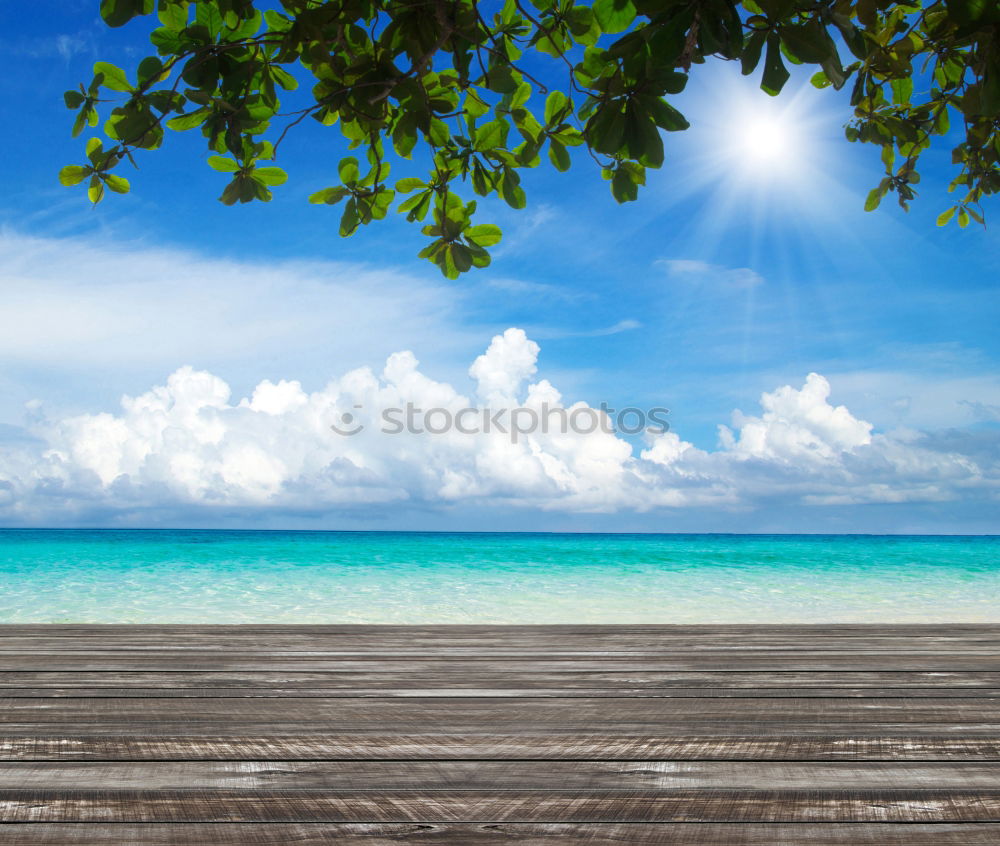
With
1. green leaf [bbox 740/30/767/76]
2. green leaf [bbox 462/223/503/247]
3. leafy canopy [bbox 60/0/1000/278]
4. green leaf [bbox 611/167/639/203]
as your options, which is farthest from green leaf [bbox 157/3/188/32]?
green leaf [bbox 740/30/767/76]

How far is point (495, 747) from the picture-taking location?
5.36 ft

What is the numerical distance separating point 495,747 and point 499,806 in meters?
0.29

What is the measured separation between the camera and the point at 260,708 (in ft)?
6.30

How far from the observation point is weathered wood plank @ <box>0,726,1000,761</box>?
158 centimetres

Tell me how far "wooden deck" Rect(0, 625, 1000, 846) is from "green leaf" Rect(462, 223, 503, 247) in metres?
1.12

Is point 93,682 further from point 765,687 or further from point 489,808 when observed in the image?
point 765,687

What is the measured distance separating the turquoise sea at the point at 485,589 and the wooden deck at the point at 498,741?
6.03 metres

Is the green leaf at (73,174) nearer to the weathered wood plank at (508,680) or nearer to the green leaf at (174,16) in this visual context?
the green leaf at (174,16)

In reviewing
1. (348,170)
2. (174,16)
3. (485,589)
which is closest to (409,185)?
(348,170)

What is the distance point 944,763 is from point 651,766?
618 millimetres

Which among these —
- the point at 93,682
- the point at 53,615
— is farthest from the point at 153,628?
the point at 53,615

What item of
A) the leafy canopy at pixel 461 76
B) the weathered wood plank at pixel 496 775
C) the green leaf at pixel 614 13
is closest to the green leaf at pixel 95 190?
the leafy canopy at pixel 461 76

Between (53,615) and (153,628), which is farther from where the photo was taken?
(53,615)

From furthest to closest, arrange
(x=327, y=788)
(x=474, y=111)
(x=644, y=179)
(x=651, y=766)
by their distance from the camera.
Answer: (x=474, y=111) < (x=644, y=179) < (x=651, y=766) < (x=327, y=788)
